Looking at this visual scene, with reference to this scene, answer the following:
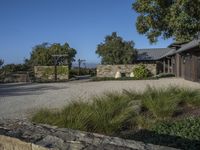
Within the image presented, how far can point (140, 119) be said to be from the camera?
7297 millimetres

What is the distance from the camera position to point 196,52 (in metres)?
23.4

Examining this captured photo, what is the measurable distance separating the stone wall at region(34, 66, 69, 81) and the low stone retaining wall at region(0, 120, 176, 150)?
1120 inches

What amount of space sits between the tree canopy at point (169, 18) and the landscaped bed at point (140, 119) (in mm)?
2013

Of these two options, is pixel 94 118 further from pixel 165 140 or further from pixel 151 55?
pixel 151 55

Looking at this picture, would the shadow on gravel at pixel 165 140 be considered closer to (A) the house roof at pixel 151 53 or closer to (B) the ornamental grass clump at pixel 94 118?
(B) the ornamental grass clump at pixel 94 118

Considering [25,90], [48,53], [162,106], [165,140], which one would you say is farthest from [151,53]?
[165,140]

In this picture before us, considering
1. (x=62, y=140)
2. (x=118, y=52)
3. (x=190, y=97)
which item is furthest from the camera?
(x=118, y=52)

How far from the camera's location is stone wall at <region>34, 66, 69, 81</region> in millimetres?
32750

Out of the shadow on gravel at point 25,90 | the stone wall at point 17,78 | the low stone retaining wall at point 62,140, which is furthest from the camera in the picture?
the stone wall at point 17,78

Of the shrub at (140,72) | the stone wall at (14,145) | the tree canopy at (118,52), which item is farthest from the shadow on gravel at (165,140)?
the tree canopy at (118,52)

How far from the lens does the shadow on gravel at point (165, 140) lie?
5428mm

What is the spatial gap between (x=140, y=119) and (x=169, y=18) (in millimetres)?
3891

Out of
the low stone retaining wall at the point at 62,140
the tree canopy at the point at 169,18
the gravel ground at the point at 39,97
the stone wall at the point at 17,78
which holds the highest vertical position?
the tree canopy at the point at 169,18

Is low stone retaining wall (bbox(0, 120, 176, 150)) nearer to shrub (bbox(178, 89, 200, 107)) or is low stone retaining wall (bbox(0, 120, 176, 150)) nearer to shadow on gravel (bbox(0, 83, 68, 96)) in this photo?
shrub (bbox(178, 89, 200, 107))
